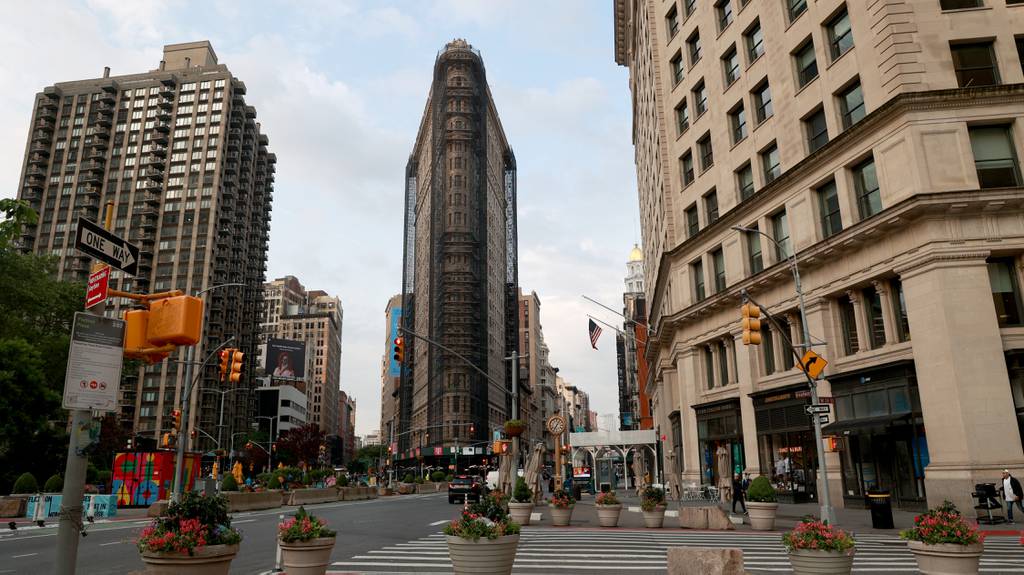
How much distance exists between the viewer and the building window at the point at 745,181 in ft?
124

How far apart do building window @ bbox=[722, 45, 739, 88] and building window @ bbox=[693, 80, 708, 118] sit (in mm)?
2056

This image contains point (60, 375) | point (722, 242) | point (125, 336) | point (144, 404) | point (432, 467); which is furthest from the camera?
point (432, 467)

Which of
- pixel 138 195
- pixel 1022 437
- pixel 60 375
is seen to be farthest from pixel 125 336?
pixel 138 195

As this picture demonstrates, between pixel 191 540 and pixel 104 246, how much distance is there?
362 centimetres

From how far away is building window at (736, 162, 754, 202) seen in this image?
37875 millimetres

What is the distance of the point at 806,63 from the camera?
33656mm

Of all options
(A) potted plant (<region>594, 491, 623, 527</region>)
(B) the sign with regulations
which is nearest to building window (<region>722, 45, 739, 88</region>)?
(A) potted plant (<region>594, 491, 623, 527</region>)

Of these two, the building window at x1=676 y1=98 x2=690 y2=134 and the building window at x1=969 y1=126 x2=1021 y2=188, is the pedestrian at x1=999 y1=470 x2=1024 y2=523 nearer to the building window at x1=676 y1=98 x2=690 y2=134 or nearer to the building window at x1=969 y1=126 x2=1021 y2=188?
the building window at x1=969 y1=126 x2=1021 y2=188

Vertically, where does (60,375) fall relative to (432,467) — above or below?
above

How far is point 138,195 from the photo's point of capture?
12912 centimetres

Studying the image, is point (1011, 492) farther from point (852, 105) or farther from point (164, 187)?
point (164, 187)

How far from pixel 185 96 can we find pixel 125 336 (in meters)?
144

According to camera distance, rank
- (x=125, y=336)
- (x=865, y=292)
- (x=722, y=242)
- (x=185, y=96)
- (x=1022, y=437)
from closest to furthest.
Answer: (x=125, y=336), (x=1022, y=437), (x=865, y=292), (x=722, y=242), (x=185, y=96)

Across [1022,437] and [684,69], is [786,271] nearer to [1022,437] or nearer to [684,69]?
[1022,437]
